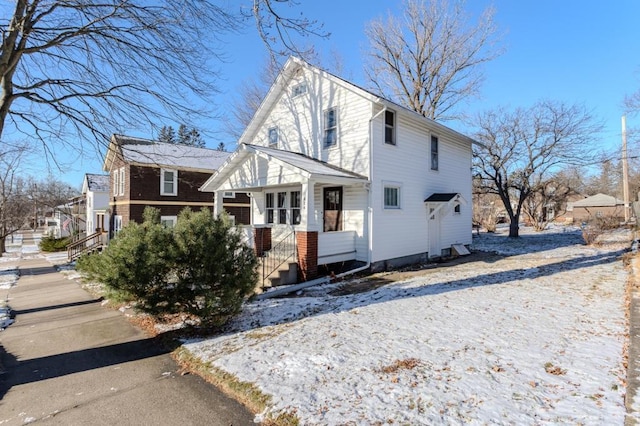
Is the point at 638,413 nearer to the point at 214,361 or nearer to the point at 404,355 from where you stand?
the point at 404,355

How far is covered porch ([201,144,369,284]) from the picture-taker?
9.87 meters

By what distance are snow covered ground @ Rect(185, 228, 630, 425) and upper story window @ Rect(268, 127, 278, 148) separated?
29.4 ft

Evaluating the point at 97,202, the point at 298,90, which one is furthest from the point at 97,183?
the point at 298,90

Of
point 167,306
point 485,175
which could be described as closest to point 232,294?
point 167,306

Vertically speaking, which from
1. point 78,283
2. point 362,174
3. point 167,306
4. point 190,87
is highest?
point 190,87

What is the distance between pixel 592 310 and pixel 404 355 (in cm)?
430

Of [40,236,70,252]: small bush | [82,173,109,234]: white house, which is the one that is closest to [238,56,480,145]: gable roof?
[82,173,109,234]: white house

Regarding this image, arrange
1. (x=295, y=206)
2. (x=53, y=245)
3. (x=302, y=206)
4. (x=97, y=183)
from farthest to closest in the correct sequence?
(x=53, y=245), (x=97, y=183), (x=295, y=206), (x=302, y=206)

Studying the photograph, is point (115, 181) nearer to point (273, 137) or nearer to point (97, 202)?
point (97, 202)

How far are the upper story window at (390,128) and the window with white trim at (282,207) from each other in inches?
181

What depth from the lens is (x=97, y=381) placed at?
445cm

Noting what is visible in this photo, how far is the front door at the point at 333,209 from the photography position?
477 inches

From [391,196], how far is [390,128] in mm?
2473

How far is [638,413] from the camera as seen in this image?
3.02 meters
